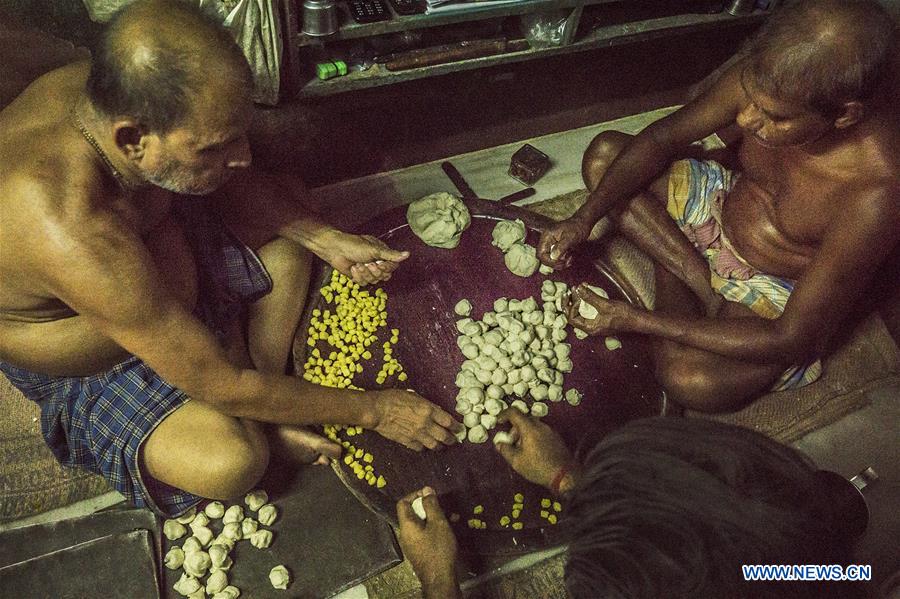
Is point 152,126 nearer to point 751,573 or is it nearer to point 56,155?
point 56,155

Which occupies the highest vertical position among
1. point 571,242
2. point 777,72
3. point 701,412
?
point 777,72

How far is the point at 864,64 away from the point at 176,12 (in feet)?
6.47

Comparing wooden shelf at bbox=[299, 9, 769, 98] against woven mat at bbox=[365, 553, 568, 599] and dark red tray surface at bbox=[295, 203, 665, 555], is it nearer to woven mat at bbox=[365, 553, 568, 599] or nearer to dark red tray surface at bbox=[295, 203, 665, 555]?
dark red tray surface at bbox=[295, 203, 665, 555]

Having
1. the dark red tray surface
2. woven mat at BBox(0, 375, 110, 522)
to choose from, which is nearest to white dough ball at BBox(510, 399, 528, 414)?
the dark red tray surface

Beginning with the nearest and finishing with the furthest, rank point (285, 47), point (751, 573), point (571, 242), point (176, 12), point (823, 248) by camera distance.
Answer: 1. point (751, 573)
2. point (176, 12)
3. point (823, 248)
4. point (571, 242)
5. point (285, 47)

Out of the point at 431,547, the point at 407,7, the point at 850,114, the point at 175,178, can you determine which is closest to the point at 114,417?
the point at 175,178

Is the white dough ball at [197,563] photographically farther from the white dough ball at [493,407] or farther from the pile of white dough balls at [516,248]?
the pile of white dough balls at [516,248]

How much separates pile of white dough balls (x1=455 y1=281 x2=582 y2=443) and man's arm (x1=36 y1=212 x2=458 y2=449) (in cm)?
16

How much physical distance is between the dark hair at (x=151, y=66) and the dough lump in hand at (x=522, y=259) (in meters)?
1.48

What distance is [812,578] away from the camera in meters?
1.22

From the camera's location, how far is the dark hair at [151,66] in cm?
136

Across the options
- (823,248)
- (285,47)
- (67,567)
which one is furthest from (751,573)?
(285,47)

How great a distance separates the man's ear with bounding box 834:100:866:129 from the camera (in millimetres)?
1889

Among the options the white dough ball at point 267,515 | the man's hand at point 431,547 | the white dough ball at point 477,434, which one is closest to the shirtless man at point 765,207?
A: the white dough ball at point 477,434
